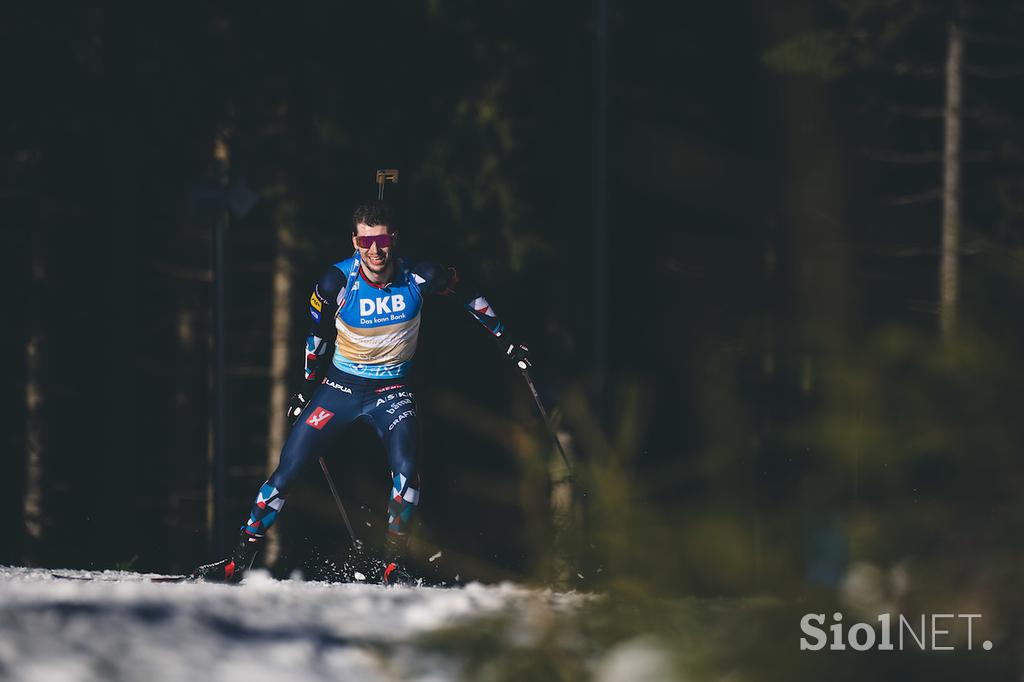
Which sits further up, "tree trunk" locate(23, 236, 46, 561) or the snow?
the snow

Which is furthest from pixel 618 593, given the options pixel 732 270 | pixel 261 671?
pixel 261 671

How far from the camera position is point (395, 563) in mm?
6605

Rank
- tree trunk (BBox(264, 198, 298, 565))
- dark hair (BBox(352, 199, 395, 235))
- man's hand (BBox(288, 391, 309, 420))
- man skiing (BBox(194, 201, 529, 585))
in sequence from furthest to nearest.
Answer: tree trunk (BBox(264, 198, 298, 565))
man's hand (BBox(288, 391, 309, 420))
man skiing (BBox(194, 201, 529, 585))
dark hair (BBox(352, 199, 395, 235))

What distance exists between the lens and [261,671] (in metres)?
1.91

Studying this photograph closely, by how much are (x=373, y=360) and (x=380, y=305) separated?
331mm

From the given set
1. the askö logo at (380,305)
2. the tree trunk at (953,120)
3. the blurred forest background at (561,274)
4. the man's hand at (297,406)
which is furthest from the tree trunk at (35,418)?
the tree trunk at (953,120)

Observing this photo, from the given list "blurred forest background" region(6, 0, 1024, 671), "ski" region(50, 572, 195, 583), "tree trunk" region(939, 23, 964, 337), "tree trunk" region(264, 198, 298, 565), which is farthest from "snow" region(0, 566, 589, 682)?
"tree trunk" region(264, 198, 298, 565)

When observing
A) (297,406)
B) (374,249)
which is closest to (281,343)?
(297,406)

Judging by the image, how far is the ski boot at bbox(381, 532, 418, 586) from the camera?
6.56 metres

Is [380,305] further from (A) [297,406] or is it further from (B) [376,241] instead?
(A) [297,406]

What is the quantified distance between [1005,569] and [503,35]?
508 inches

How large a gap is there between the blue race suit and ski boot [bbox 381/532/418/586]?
0.07 meters

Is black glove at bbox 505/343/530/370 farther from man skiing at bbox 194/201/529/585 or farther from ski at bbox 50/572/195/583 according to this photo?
ski at bbox 50/572/195/583

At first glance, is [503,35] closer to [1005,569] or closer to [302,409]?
[302,409]
